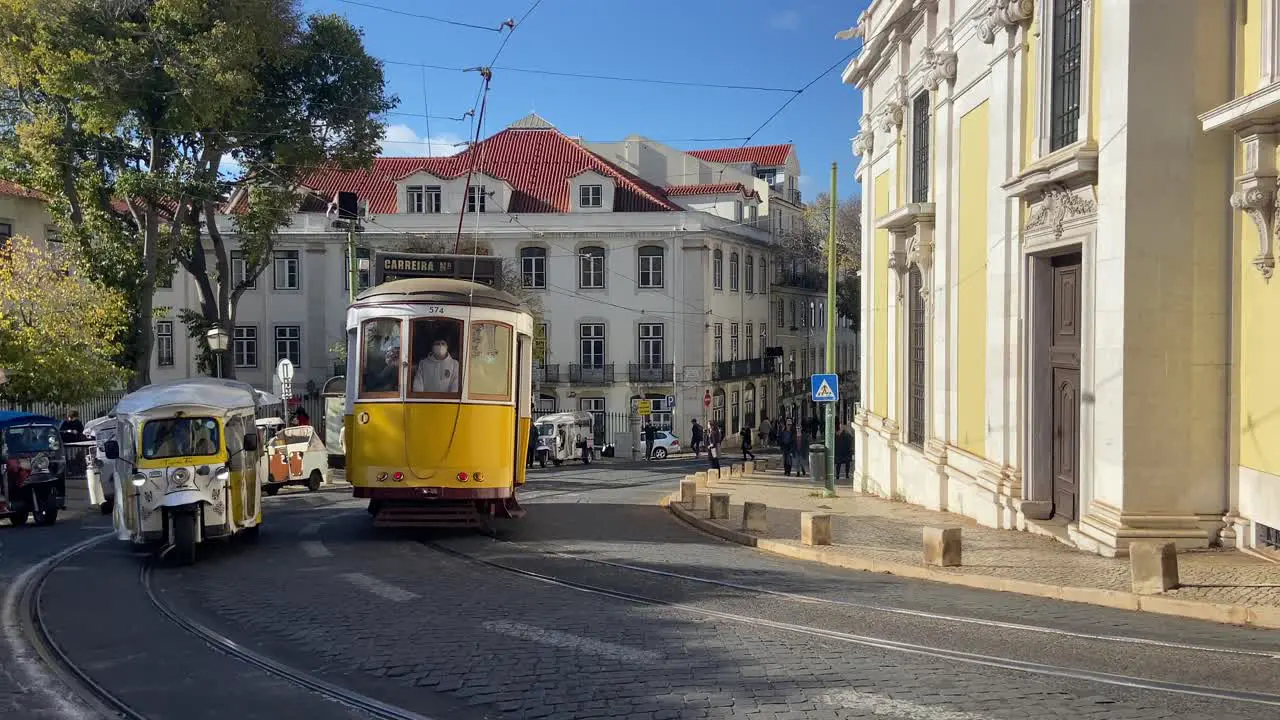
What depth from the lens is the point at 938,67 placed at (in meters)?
19.6

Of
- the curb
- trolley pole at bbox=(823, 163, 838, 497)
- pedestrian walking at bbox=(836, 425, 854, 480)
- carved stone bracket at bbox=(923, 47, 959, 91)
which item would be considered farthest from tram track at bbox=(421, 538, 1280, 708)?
pedestrian walking at bbox=(836, 425, 854, 480)

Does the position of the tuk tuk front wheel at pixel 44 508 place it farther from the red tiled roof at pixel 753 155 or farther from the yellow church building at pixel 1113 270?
the red tiled roof at pixel 753 155

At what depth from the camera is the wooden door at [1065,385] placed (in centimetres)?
1501

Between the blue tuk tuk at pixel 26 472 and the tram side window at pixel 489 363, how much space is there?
8303mm

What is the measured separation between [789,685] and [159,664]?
186 inches

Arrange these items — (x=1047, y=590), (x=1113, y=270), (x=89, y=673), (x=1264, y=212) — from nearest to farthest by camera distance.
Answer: (x=89, y=673) → (x=1047, y=590) → (x=1264, y=212) → (x=1113, y=270)

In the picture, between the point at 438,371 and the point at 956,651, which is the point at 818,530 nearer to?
the point at 438,371

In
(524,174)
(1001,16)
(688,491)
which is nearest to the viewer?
(1001,16)

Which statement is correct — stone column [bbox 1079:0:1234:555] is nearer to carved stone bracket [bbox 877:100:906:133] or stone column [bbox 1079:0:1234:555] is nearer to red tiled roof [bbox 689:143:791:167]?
carved stone bracket [bbox 877:100:906:133]

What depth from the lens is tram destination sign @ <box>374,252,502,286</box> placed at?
18.0 meters

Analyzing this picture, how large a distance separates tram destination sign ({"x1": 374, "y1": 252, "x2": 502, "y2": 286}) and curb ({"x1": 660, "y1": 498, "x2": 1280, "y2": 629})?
5.98 meters

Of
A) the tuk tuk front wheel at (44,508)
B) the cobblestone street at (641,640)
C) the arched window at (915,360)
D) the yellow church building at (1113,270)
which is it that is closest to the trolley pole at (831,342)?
the arched window at (915,360)

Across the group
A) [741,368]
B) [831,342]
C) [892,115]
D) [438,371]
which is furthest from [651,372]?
[438,371]

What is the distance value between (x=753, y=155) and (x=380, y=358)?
185 feet
